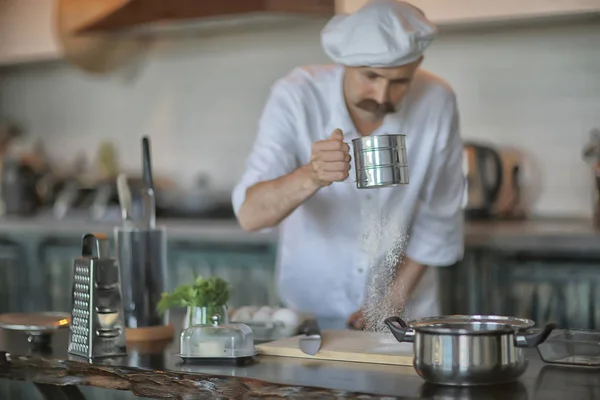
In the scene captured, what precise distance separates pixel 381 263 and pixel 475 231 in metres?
1.23

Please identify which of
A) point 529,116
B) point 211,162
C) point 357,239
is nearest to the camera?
point 357,239

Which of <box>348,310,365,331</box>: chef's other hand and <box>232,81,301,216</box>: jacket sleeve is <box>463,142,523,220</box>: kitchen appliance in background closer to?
<box>232,81,301,216</box>: jacket sleeve

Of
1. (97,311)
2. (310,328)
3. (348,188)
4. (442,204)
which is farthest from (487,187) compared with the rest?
(97,311)

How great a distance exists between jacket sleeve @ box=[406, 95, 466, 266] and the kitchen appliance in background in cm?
112

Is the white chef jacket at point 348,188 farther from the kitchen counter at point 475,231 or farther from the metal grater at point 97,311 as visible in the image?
the kitchen counter at point 475,231

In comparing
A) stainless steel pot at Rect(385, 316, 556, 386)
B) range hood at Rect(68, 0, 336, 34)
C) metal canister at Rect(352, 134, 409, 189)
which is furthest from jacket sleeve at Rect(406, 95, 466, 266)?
range hood at Rect(68, 0, 336, 34)

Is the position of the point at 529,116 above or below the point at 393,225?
above

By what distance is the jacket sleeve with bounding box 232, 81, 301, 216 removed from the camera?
6.95 feet

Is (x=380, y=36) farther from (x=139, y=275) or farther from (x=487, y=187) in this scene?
(x=487, y=187)

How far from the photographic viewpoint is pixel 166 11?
375cm

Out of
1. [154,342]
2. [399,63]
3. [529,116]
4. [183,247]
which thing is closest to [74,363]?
[154,342]

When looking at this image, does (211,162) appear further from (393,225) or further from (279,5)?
(393,225)

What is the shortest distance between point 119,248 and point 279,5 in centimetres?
189

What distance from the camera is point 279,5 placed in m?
3.60
